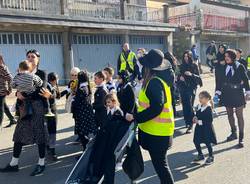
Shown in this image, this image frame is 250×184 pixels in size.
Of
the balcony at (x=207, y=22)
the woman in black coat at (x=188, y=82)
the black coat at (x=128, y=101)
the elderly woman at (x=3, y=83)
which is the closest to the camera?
the black coat at (x=128, y=101)

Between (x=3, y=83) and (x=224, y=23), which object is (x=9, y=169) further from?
(x=224, y=23)

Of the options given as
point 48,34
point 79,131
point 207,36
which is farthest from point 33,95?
point 207,36

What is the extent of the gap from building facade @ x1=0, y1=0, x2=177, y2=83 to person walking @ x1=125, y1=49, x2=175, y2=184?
37.7 feet

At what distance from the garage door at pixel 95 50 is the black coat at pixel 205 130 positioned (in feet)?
44.7

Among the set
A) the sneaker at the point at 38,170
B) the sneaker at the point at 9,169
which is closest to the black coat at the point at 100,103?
the sneaker at the point at 38,170

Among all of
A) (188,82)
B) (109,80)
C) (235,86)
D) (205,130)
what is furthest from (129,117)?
(188,82)

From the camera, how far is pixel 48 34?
17.9 meters

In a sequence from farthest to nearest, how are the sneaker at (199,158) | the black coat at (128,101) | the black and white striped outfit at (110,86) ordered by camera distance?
the black and white striped outfit at (110,86), the sneaker at (199,158), the black coat at (128,101)

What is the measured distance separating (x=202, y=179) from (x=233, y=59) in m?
2.68

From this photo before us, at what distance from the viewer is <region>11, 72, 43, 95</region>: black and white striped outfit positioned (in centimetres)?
545

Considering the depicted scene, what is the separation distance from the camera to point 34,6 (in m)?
17.9

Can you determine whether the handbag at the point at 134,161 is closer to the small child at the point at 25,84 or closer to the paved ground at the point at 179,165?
the paved ground at the point at 179,165

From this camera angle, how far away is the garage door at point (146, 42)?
23.6 metres

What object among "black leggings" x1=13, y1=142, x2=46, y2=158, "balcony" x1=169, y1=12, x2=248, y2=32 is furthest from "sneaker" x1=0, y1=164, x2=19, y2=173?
"balcony" x1=169, y1=12, x2=248, y2=32
